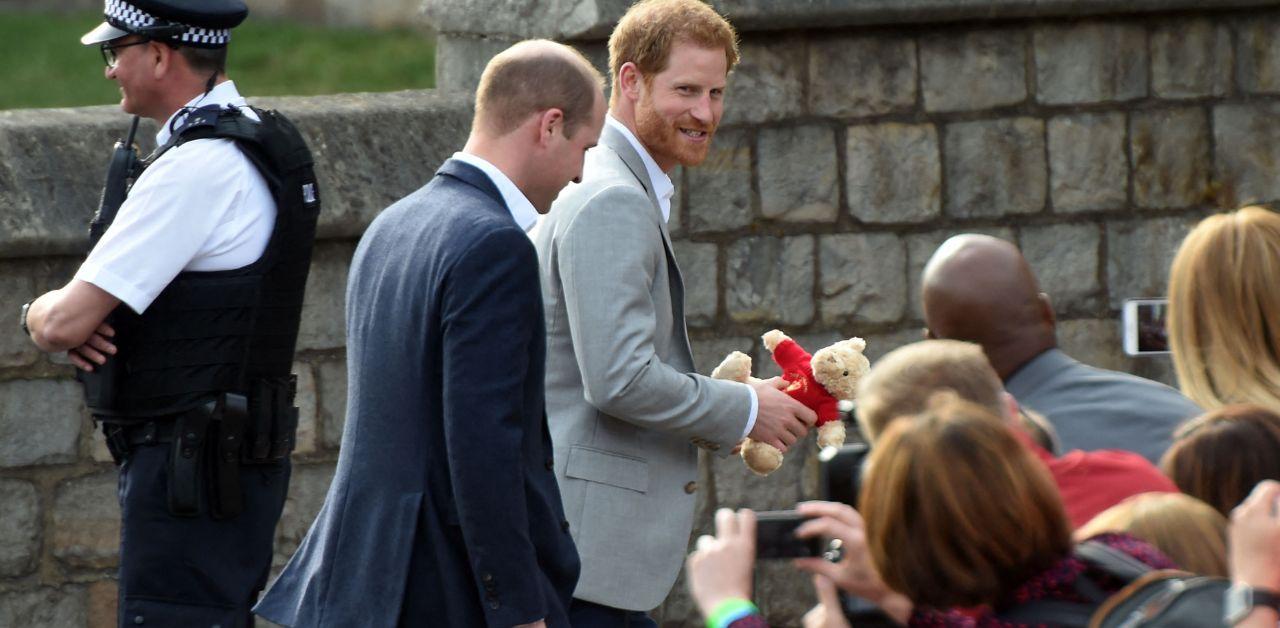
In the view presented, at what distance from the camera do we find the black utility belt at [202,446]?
12.5 feet

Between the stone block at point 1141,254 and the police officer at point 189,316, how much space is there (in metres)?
2.59

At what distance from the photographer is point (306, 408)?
5082mm

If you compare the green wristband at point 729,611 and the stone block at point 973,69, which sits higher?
the stone block at point 973,69

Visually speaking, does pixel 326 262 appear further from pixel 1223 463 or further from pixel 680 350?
pixel 1223 463

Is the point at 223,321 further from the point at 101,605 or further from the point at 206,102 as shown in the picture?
the point at 101,605

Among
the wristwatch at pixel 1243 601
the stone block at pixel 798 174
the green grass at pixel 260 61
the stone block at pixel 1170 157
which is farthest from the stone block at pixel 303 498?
the green grass at pixel 260 61

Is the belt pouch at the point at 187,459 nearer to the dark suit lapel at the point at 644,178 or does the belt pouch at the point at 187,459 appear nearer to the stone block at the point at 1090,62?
the dark suit lapel at the point at 644,178

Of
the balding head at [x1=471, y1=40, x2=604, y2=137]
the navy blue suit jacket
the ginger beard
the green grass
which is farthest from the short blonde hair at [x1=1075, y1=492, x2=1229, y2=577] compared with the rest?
the green grass

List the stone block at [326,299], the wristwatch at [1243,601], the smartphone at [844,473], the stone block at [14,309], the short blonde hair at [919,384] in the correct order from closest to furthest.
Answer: the wristwatch at [1243,601]
the short blonde hair at [919,384]
the smartphone at [844,473]
the stone block at [14,309]
the stone block at [326,299]

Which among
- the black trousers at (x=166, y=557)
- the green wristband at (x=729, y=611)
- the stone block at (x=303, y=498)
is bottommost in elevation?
the stone block at (x=303, y=498)

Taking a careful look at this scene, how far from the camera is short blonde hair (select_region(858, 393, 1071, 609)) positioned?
2.31 metres

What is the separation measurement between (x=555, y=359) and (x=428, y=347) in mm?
625

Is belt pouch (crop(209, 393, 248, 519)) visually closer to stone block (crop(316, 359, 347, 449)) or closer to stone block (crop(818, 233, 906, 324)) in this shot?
stone block (crop(316, 359, 347, 449))

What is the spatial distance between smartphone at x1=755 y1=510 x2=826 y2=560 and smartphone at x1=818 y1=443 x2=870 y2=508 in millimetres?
240
